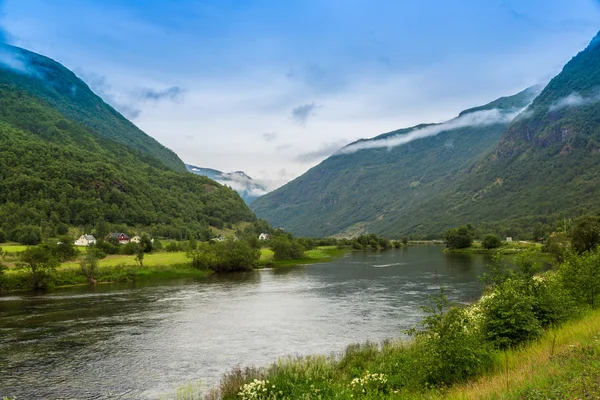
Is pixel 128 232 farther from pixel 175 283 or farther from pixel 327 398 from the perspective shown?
pixel 327 398

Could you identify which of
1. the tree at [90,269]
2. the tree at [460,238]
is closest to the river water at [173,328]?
the tree at [90,269]

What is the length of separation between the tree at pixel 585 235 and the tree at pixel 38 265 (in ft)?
339

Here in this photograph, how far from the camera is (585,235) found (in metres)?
87.4

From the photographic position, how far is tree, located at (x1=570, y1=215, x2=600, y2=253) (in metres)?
85.7

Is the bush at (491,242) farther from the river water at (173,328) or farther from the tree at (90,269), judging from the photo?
the tree at (90,269)

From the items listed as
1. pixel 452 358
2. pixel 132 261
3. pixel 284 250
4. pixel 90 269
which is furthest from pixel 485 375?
pixel 284 250

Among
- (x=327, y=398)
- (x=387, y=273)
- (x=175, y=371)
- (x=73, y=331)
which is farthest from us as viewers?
(x=387, y=273)

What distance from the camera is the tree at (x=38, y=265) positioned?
77.6 meters

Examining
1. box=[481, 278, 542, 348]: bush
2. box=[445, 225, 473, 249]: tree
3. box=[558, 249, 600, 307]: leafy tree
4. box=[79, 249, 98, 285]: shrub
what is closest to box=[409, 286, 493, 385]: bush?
box=[481, 278, 542, 348]: bush

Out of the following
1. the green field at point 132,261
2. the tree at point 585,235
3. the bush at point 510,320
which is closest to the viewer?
the bush at point 510,320

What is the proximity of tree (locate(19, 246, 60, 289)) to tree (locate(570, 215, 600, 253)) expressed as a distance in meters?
103

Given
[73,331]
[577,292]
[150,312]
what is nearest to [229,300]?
[150,312]

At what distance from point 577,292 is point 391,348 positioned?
11711 millimetres

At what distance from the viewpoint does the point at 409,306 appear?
5044cm
